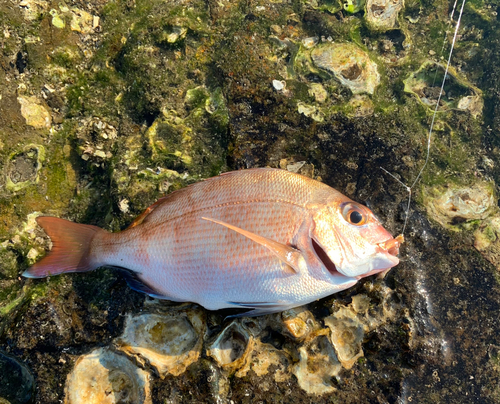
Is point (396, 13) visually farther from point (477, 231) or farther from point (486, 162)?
point (477, 231)

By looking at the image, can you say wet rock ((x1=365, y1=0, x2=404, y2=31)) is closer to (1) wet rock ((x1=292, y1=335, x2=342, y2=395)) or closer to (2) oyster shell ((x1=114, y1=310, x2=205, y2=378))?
(1) wet rock ((x1=292, y1=335, x2=342, y2=395))

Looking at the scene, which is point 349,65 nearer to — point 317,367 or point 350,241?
point 350,241

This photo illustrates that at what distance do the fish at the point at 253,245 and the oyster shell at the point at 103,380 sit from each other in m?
0.54

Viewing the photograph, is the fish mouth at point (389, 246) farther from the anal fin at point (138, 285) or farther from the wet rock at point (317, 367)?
the anal fin at point (138, 285)

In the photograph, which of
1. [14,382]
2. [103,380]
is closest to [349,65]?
[103,380]

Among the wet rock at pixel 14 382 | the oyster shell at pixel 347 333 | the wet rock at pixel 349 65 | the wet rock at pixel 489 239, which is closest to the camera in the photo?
the oyster shell at pixel 347 333

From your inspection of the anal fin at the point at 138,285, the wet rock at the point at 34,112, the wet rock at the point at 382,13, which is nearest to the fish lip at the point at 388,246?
the anal fin at the point at 138,285

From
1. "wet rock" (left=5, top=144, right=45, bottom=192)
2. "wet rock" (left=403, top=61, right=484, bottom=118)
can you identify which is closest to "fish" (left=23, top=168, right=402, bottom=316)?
"wet rock" (left=5, top=144, right=45, bottom=192)

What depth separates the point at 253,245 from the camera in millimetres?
2012

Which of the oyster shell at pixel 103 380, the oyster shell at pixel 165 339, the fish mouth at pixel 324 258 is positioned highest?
the fish mouth at pixel 324 258

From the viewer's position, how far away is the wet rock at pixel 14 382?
7.70 feet

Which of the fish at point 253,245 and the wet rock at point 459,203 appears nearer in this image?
the fish at point 253,245

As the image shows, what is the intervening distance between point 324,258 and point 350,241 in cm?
21

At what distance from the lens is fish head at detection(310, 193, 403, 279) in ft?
6.48
